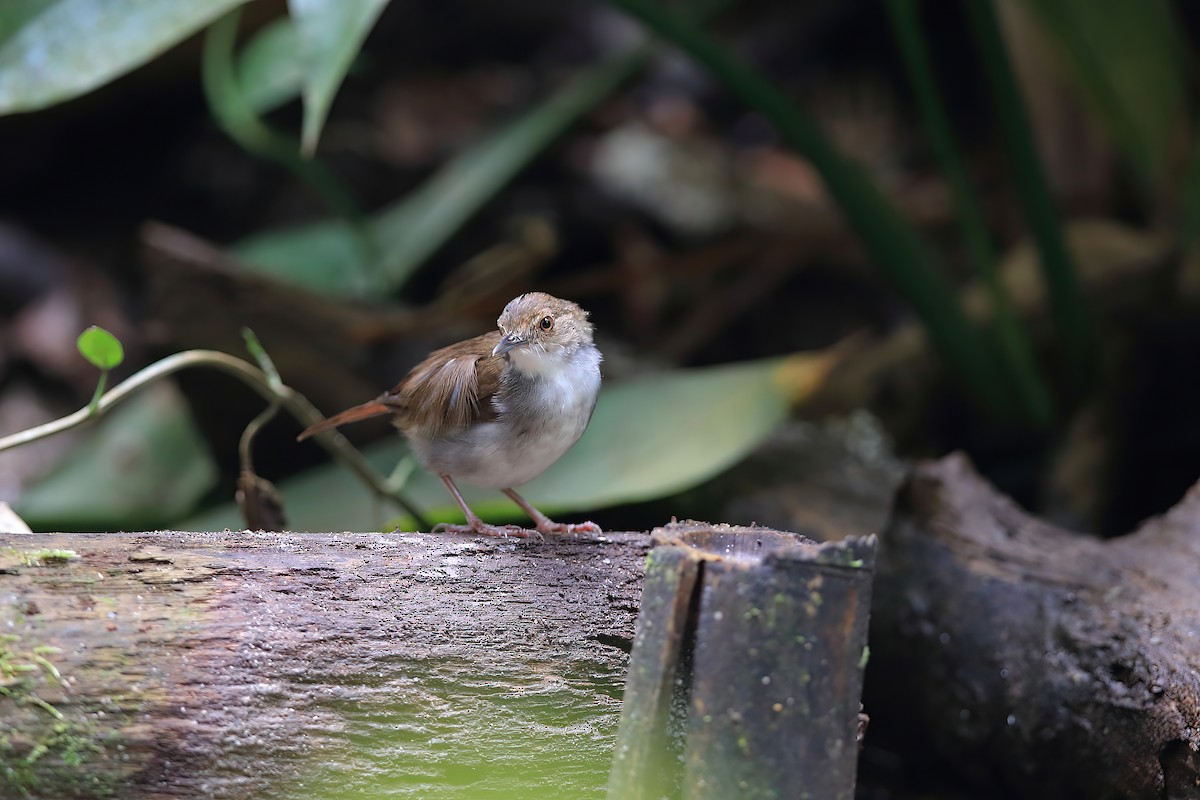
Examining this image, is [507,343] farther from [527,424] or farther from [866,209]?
[866,209]

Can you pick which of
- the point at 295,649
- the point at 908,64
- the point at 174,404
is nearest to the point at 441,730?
the point at 295,649

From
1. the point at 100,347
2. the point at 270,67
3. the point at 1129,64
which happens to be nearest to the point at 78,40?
the point at 270,67

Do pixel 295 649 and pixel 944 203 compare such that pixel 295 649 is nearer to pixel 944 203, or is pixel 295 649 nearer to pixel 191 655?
pixel 191 655

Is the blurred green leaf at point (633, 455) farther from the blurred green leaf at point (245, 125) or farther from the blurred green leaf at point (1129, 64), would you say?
the blurred green leaf at point (1129, 64)

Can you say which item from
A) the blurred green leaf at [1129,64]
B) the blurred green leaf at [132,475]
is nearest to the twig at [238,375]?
the blurred green leaf at [132,475]

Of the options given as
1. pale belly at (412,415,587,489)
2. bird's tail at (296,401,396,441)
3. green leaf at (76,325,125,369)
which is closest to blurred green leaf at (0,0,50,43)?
green leaf at (76,325,125,369)

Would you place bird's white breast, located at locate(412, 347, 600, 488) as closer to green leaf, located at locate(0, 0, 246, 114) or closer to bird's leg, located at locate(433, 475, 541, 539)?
bird's leg, located at locate(433, 475, 541, 539)
